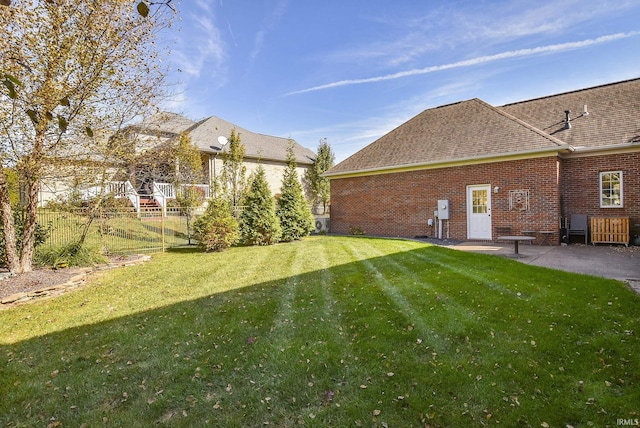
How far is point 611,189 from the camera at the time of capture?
11.5 m

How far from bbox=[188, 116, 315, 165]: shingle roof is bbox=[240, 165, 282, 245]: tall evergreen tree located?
8.08 meters

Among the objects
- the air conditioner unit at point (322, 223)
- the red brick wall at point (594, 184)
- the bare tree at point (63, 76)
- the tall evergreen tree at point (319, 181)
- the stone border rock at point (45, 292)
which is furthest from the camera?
the tall evergreen tree at point (319, 181)

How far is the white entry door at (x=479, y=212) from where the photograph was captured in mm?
12805

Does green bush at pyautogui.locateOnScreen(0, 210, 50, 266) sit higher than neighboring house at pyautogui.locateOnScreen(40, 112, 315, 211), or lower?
lower

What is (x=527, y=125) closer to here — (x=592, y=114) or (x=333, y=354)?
(x=592, y=114)

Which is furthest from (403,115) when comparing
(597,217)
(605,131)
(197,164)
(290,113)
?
(197,164)

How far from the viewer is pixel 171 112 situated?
988 centimetres

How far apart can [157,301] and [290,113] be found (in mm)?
18234

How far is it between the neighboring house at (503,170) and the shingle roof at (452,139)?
0.16 feet

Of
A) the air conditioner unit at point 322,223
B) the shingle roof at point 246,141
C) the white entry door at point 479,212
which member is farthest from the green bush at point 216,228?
the white entry door at point 479,212

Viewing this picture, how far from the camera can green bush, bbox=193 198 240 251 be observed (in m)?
11.8

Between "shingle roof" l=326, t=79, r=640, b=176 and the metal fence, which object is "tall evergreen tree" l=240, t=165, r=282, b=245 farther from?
"shingle roof" l=326, t=79, r=640, b=176

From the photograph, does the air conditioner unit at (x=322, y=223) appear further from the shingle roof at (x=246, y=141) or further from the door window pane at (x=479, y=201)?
the door window pane at (x=479, y=201)

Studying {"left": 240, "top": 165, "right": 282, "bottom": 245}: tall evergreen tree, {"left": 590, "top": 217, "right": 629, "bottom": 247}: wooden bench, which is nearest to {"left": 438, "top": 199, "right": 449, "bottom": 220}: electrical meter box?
{"left": 590, "top": 217, "right": 629, "bottom": 247}: wooden bench
